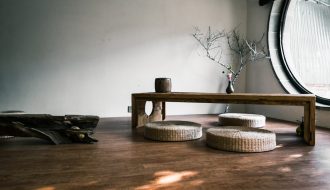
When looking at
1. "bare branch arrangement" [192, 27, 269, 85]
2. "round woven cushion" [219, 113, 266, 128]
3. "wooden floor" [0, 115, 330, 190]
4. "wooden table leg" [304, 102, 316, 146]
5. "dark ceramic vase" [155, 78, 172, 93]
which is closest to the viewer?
"wooden floor" [0, 115, 330, 190]

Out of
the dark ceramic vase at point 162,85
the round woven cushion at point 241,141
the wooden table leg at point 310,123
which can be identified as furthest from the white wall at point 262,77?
the dark ceramic vase at point 162,85

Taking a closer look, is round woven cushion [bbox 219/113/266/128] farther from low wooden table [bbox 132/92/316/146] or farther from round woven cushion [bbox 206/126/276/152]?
round woven cushion [bbox 206/126/276/152]

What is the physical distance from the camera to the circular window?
Answer: 4.10 metres

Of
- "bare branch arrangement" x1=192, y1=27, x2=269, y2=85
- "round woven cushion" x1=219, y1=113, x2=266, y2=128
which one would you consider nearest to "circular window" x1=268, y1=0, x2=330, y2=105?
"bare branch arrangement" x1=192, y1=27, x2=269, y2=85

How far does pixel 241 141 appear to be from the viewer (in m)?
2.35

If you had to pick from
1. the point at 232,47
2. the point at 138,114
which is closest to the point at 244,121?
the point at 138,114

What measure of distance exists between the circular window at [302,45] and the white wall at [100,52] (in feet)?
2.97

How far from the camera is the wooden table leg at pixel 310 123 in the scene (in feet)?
8.42

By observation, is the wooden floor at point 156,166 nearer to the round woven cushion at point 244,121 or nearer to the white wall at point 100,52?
the round woven cushion at point 244,121

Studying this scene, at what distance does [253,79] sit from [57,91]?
11.7 feet

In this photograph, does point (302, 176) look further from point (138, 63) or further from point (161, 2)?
point (161, 2)

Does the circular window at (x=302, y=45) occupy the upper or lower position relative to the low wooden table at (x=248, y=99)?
upper

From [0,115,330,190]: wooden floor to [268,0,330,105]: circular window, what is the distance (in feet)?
5.72

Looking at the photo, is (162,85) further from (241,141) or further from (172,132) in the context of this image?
(241,141)
